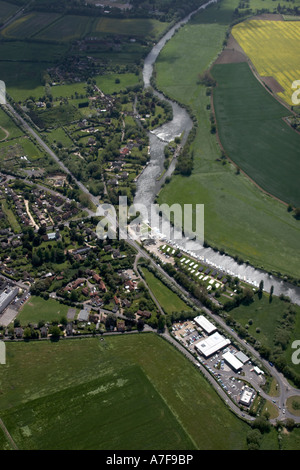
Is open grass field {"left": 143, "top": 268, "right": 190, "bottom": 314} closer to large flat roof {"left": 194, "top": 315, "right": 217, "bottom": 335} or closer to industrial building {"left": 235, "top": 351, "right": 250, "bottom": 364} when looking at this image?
large flat roof {"left": 194, "top": 315, "right": 217, "bottom": 335}

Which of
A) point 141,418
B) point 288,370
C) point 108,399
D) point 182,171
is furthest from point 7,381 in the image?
point 182,171

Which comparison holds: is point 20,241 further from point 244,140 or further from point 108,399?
point 244,140

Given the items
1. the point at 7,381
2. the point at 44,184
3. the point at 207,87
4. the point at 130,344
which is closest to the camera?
the point at 7,381

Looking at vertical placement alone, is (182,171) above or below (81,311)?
above

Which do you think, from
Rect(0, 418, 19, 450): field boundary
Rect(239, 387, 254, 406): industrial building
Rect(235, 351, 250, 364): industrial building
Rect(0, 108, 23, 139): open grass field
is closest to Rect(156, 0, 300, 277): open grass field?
Rect(235, 351, 250, 364): industrial building

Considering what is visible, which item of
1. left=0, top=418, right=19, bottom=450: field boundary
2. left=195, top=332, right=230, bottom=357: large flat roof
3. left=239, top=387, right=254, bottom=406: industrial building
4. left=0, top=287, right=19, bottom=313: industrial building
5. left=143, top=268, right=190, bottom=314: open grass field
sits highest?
left=0, top=287, right=19, bottom=313: industrial building

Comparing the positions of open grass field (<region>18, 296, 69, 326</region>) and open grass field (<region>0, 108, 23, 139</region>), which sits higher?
open grass field (<region>0, 108, 23, 139</region>)
